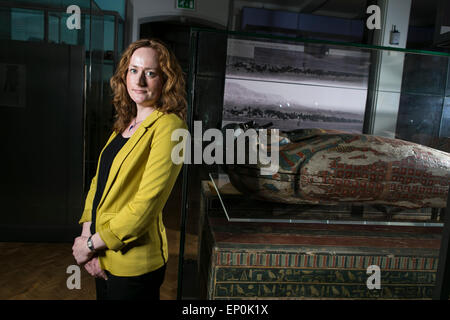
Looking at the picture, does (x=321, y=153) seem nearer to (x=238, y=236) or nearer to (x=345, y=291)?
(x=238, y=236)

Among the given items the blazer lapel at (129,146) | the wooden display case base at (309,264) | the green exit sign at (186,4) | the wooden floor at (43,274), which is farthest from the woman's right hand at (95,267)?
the green exit sign at (186,4)

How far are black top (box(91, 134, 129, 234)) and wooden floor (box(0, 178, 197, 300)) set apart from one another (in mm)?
1491

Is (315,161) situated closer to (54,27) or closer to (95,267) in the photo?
(95,267)

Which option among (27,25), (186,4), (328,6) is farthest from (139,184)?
(186,4)

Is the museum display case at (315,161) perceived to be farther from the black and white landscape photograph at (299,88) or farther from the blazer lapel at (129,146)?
the blazer lapel at (129,146)

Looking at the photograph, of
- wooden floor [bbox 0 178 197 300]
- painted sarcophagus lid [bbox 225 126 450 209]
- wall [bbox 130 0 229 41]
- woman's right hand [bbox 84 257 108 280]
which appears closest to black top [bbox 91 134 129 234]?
woman's right hand [bbox 84 257 108 280]

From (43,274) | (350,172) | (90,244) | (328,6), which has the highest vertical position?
(328,6)

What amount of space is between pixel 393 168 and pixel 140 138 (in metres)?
0.96

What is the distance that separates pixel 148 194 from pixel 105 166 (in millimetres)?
280

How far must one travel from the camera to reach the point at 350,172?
1.35 metres

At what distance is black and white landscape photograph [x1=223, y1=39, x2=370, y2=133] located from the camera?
126 cm

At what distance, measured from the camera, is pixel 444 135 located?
1.29m

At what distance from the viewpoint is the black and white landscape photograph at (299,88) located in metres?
1.26
